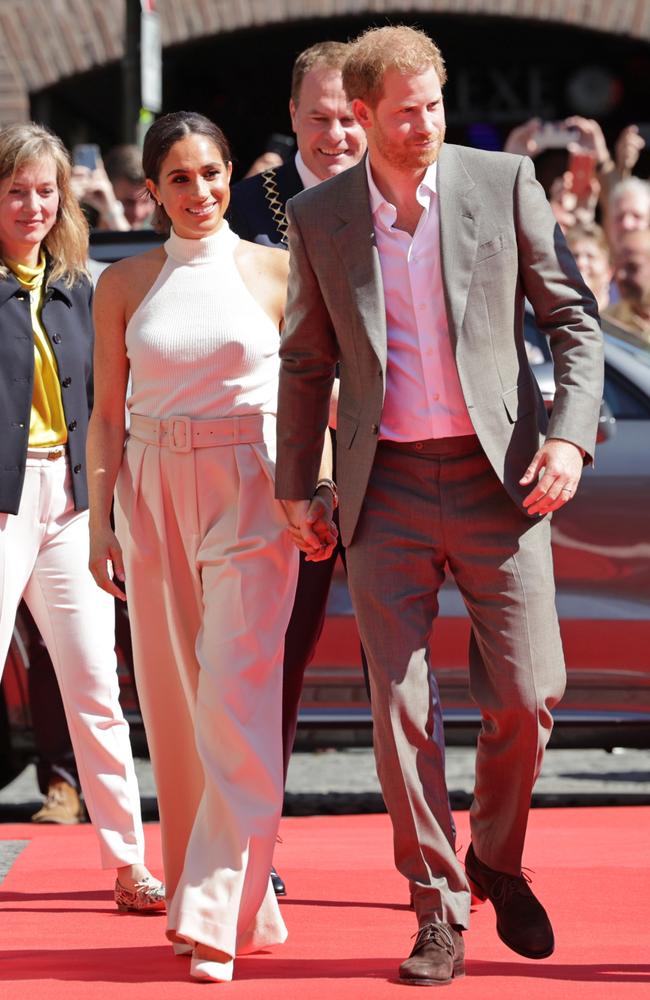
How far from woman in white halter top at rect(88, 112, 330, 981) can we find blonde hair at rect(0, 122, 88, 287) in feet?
2.96

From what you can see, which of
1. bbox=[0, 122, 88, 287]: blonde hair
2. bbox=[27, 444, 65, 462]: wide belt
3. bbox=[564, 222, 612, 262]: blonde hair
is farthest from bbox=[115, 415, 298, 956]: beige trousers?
bbox=[564, 222, 612, 262]: blonde hair

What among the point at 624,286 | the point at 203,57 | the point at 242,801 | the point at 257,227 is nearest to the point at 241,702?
the point at 242,801

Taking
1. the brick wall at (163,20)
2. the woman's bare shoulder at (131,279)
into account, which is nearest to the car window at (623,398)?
the woman's bare shoulder at (131,279)

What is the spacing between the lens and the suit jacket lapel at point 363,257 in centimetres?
462

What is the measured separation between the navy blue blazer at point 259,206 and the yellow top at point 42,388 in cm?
61

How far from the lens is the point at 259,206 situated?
19.1 feet

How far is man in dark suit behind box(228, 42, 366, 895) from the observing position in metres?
5.64

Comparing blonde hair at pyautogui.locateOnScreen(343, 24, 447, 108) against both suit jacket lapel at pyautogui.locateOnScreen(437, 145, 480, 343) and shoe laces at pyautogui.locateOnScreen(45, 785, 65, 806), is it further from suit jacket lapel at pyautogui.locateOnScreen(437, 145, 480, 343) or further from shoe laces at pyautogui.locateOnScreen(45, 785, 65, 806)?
shoe laces at pyautogui.locateOnScreen(45, 785, 65, 806)

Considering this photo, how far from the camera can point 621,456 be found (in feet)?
24.0

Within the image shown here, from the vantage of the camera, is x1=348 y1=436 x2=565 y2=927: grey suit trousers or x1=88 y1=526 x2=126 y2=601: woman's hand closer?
x1=348 y1=436 x2=565 y2=927: grey suit trousers

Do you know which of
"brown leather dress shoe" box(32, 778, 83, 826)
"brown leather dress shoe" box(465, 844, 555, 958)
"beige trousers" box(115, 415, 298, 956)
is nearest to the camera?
"brown leather dress shoe" box(465, 844, 555, 958)

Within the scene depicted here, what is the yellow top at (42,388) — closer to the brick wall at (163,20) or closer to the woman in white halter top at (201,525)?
the woman in white halter top at (201,525)

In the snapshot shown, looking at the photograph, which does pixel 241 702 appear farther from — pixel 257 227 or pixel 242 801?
pixel 257 227

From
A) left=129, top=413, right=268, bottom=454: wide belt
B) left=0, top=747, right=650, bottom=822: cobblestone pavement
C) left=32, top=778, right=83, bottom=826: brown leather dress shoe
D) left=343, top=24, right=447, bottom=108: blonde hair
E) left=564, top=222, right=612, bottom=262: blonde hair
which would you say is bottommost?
left=0, top=747, right=650, bottom=822: cobblestone pavement
